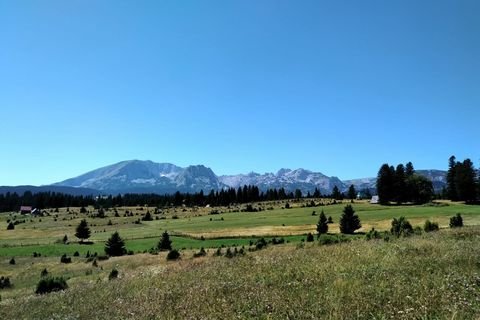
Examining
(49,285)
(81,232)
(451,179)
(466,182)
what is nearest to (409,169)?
(451,179)

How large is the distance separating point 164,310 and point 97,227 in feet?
447

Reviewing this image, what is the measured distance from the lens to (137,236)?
10275cm

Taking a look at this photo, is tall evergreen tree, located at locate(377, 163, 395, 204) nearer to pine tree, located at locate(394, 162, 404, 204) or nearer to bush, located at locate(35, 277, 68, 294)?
pine tree, located at locate(394, 162, 404, 204)

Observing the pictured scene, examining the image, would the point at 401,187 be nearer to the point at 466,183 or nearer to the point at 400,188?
the point at 400,188

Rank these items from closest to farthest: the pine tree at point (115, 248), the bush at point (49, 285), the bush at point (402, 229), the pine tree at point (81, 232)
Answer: the bush at point (402, 229) < the bush at point (49, 285) < the pine tree at point (115, 248) < the pine tree at point (81, 232)

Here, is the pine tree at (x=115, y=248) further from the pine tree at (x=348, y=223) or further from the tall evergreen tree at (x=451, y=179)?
the tall evergreen tree at (x=451, y=179)

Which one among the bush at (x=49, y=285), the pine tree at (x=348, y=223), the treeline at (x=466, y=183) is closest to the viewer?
the bush at (x=49, y=285)

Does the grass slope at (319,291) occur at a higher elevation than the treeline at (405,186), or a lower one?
lower

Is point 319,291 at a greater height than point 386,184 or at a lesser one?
lesser

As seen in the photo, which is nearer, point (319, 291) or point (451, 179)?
point (319, 291)

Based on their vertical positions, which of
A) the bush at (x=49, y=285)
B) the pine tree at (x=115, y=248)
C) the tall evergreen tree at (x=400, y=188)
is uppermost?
the tall evergreen tree at (x=400, y=188)

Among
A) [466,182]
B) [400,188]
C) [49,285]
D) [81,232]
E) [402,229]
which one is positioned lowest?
[81,232]

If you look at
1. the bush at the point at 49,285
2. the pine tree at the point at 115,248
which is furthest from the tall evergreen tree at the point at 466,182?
the bush at the point at 49,285

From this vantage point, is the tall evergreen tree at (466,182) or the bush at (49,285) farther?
the tall evergreen tree at (466,182)
